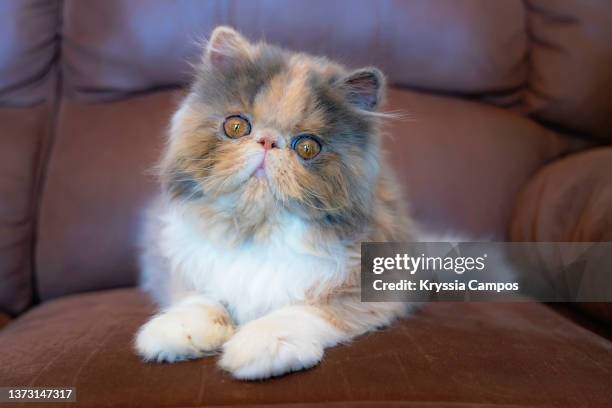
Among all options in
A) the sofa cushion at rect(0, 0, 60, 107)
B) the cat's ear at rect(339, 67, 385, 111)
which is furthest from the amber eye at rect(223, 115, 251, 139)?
the sofa cushion at rect(0, 0, 60, 107)

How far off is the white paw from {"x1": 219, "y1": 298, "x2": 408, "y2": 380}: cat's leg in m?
0.06

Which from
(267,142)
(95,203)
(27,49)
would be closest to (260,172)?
(267,142)

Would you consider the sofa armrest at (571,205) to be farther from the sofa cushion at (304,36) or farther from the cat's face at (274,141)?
the cat's face at (274,141)

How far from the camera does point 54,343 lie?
3.78 feet

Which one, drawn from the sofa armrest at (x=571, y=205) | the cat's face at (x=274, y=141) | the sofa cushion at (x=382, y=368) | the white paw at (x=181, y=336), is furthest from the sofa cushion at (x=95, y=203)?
the sofa armrest at (x=571, y=205)

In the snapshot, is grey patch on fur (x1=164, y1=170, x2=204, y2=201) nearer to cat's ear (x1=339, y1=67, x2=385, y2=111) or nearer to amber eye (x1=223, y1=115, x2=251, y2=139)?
amber eye (x1=223, y1=115, x2=251, y2=139)

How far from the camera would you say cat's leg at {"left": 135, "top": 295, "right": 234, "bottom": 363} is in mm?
1044

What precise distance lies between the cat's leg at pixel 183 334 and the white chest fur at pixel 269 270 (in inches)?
2.5

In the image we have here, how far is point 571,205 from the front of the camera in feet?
4.92

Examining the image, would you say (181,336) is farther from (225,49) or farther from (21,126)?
(21,126)

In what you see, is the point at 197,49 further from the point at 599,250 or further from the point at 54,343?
the point at 599,250

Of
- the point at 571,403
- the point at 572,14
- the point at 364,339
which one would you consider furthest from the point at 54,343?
the point at 572,14

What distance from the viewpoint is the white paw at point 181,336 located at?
1044 millimetres

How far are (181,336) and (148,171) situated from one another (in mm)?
703
